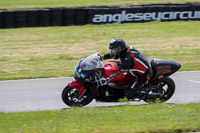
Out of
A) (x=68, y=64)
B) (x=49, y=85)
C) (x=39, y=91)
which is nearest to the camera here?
(x=39, y=91)

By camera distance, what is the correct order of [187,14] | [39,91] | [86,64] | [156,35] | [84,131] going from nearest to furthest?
[84,131] < [86,64] < [39,91] < [156,35] < [187,14]

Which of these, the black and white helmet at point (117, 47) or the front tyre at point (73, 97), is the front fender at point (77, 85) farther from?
the black and white helmet at point (117, 47)

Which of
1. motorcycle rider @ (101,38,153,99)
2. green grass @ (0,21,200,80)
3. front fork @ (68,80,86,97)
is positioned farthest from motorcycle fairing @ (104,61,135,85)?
green grass @ (0,21,200,80)

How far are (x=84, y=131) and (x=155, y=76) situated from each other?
302 centimetres

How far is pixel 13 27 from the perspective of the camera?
2072 cm

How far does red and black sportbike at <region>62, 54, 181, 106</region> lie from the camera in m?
7.78

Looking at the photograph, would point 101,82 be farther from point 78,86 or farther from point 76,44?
point 76,44

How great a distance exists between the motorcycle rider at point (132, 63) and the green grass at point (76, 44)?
434 centimetres

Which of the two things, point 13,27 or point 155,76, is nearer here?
point 155,76

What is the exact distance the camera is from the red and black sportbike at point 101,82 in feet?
A: 25.5

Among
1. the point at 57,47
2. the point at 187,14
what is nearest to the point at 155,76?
the point at 57,47

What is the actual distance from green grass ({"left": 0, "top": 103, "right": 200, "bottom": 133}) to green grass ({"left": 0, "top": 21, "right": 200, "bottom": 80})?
16.9ft

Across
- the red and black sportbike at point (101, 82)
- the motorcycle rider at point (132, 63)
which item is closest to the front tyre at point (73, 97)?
the red and black sportbike at point (101, 82)

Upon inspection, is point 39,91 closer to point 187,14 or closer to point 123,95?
point 123,95
